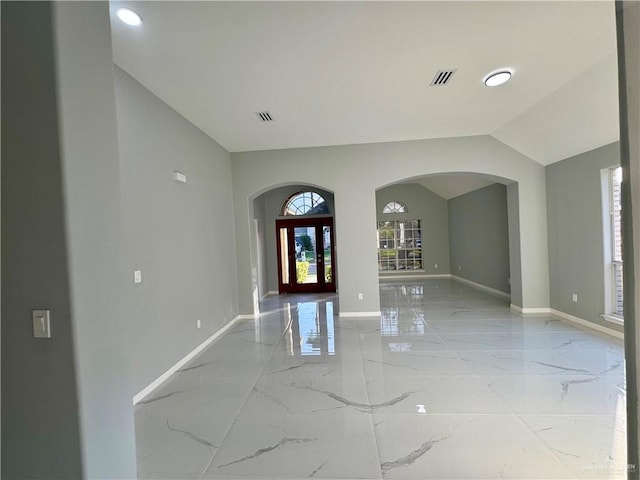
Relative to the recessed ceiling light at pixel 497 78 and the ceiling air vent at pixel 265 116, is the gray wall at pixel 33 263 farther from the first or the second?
the recessed ceiling light at pixel 497 78

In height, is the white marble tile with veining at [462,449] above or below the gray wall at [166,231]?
below

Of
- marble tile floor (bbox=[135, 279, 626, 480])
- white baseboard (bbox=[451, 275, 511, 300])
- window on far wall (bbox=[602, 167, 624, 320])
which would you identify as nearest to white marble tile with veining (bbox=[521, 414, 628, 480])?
marble tile floor (bbox=[135, 279, 626, 480])

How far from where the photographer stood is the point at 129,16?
2104 mm

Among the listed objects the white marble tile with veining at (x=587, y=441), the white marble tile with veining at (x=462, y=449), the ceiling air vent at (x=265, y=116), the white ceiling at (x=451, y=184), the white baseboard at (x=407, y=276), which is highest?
the ceiling air vent at (x=265, y=116)

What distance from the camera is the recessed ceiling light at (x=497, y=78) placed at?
10.3ft

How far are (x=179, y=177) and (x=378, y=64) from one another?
8.48 feet

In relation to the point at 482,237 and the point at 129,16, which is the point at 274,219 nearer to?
the point at 482,237

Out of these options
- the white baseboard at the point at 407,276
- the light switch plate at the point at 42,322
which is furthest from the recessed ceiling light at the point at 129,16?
the white baseboard at the point at 407,276

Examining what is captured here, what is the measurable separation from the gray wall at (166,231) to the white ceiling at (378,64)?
30cm

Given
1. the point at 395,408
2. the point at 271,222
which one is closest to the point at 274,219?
the point at 271,222

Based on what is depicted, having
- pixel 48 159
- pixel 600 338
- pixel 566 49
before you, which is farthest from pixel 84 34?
pixel 600 338

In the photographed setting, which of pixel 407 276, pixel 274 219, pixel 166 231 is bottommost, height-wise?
pixel 407 276

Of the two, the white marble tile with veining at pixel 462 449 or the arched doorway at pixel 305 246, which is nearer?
the white marble tile with veining at pixel 462 449

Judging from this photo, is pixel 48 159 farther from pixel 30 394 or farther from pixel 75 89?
pixel 30 394
